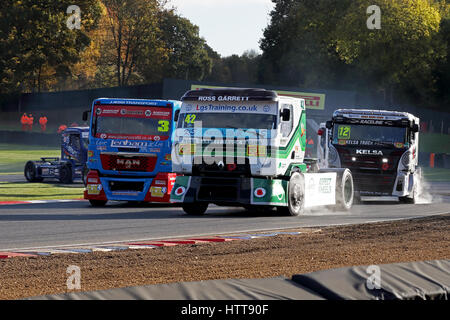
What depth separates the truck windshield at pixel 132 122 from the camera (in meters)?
19.5

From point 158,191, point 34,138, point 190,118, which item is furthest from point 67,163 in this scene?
point 34,138

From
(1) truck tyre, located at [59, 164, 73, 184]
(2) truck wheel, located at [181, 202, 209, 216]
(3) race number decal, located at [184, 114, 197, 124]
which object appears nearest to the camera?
(3) race number decal, located at [184, 114, 197, 124]

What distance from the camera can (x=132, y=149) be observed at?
19500mm

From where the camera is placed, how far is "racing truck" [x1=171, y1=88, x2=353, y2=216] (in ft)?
57.1

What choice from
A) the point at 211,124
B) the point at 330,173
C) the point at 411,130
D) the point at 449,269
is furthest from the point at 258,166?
the point at 449,269

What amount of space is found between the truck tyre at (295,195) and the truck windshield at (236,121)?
1.53 m

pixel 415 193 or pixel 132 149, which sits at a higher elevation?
pixel 132 149

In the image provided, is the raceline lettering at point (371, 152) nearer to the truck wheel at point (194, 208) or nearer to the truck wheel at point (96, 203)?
the truck wheel at point (194, 208)

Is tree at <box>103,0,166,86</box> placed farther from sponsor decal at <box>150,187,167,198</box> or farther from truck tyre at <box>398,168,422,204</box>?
sponsor decal at <box>150,187,167,198</box>

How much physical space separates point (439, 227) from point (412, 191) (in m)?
7.37

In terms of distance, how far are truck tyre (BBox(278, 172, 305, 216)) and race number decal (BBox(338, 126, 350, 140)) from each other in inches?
196

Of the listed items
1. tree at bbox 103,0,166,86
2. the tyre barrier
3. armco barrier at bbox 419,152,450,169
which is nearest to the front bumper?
the tyre barrier

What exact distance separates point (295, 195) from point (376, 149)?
537 centimetres

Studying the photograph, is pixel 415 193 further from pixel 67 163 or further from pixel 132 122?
pixel 67 163
